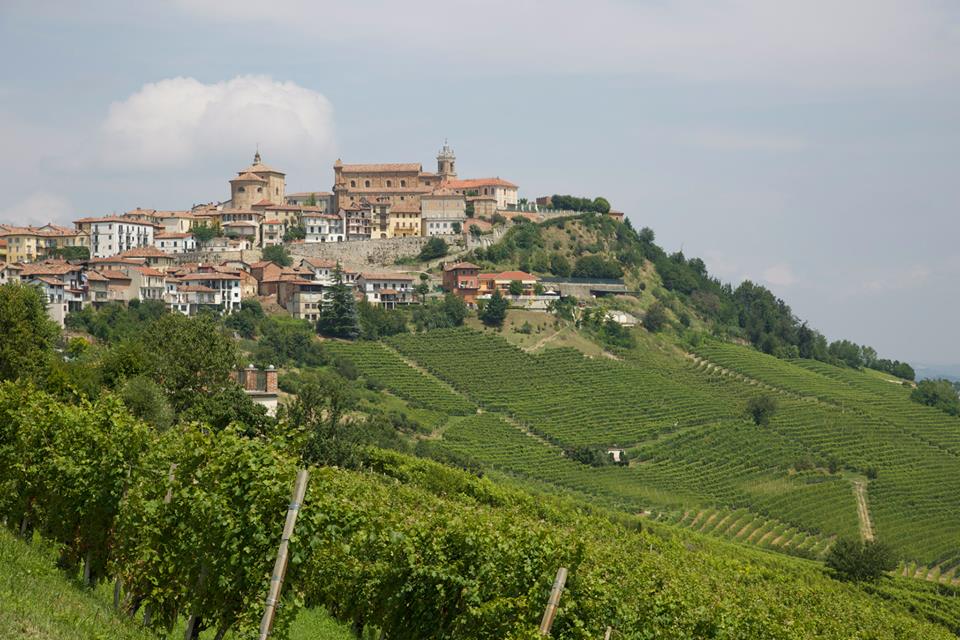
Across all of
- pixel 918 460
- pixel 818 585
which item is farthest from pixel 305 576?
pixel 918 460

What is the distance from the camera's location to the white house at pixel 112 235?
96.2m

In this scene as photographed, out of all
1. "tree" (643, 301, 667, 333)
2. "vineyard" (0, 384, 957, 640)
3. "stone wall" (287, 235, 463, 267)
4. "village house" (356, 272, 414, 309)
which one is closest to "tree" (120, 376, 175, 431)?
"vineyard" (0, 384, 957, 640)

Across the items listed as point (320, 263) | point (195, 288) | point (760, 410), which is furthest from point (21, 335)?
point (320, 263)

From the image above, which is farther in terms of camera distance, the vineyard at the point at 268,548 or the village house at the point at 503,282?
the village house at the point at 503,282

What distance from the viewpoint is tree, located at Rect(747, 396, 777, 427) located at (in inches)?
2822

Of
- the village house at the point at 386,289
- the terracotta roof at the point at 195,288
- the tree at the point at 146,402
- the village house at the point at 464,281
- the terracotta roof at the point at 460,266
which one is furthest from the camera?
the terracotta roof at the point at 460,266

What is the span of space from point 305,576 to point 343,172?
3933 inches

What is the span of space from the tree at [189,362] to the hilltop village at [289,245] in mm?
38054

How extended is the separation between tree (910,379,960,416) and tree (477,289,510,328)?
2978 centimetres

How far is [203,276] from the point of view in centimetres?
8350

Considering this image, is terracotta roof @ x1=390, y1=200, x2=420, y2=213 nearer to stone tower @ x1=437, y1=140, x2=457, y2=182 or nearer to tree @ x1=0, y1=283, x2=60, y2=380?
stone tower @ x1=437, y1=140, x2=457, y2=182

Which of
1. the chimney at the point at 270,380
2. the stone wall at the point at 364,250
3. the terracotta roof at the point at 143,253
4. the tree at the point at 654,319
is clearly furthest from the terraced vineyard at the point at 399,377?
the chimney at the point at 270,380

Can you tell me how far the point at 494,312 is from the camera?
86000mm

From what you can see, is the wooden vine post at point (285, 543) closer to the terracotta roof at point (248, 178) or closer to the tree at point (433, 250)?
the tree at point (433, 250)
